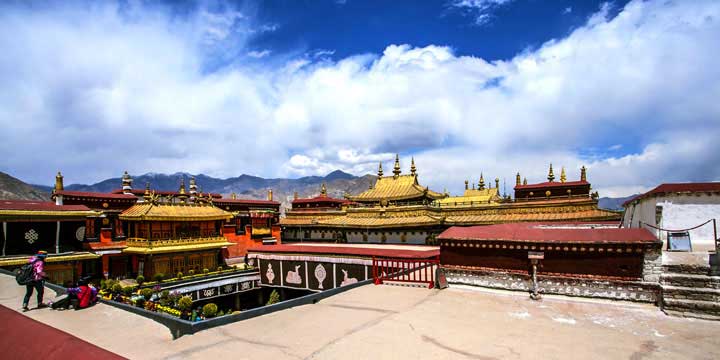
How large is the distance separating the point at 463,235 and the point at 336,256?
11.7 m

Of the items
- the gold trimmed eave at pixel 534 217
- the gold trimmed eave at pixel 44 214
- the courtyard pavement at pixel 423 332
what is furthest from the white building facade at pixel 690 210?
the gold trimmed eave at pixel 44 214

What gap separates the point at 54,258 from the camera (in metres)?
22.8

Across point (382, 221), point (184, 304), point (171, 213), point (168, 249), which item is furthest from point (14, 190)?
point (382, 221)

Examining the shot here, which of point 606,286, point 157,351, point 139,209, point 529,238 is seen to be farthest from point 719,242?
point 139,209

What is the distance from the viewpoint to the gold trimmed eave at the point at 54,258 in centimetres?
2106

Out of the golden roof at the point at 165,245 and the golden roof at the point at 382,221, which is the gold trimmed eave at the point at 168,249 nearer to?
the golden roof at the point at 165,245

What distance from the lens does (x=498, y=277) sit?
12.8m

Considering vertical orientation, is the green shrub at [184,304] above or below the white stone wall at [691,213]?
below

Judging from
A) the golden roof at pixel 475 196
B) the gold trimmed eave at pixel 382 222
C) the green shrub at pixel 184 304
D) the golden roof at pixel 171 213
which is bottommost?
the green shrub at pixel 184 304

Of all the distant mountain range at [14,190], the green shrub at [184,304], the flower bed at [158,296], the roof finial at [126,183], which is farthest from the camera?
the distant mountain range at [14,190]

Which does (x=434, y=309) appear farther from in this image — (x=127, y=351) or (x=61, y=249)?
(x=61, y=249)

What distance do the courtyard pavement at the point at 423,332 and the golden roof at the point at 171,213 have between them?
16.4 metres

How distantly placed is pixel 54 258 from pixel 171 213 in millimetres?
7305

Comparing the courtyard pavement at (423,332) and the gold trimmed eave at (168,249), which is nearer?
the courtyard pavement at (423,332)
